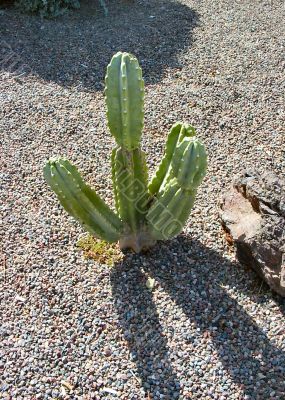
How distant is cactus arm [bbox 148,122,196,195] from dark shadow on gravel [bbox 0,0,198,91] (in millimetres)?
2257

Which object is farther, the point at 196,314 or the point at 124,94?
the point at 196,314

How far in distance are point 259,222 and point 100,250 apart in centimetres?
105

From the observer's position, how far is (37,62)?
5.72m

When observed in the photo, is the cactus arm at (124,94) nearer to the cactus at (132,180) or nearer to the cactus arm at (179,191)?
the cactus at (132,180)

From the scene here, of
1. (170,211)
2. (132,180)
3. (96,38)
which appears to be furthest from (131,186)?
(96,38)

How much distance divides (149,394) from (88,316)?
0.61 meters

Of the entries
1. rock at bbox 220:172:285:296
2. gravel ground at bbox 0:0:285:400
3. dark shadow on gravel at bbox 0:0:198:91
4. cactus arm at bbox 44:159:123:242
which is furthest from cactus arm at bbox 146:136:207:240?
dark shadow on gravel at bbox 0:0:198:91

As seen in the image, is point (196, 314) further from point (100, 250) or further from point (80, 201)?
point (80, 201)

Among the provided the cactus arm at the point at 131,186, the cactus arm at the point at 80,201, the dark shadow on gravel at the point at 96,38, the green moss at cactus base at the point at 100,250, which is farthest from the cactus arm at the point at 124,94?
the dark shadow on gravel at the point at 96,38

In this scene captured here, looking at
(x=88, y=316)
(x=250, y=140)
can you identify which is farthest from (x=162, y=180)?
(x=250, y=140)

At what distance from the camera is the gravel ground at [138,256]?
292 centimetres

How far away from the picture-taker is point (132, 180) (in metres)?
3.14

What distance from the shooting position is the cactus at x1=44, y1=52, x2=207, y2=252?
272 cm

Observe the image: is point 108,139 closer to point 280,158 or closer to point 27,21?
point 280,158
